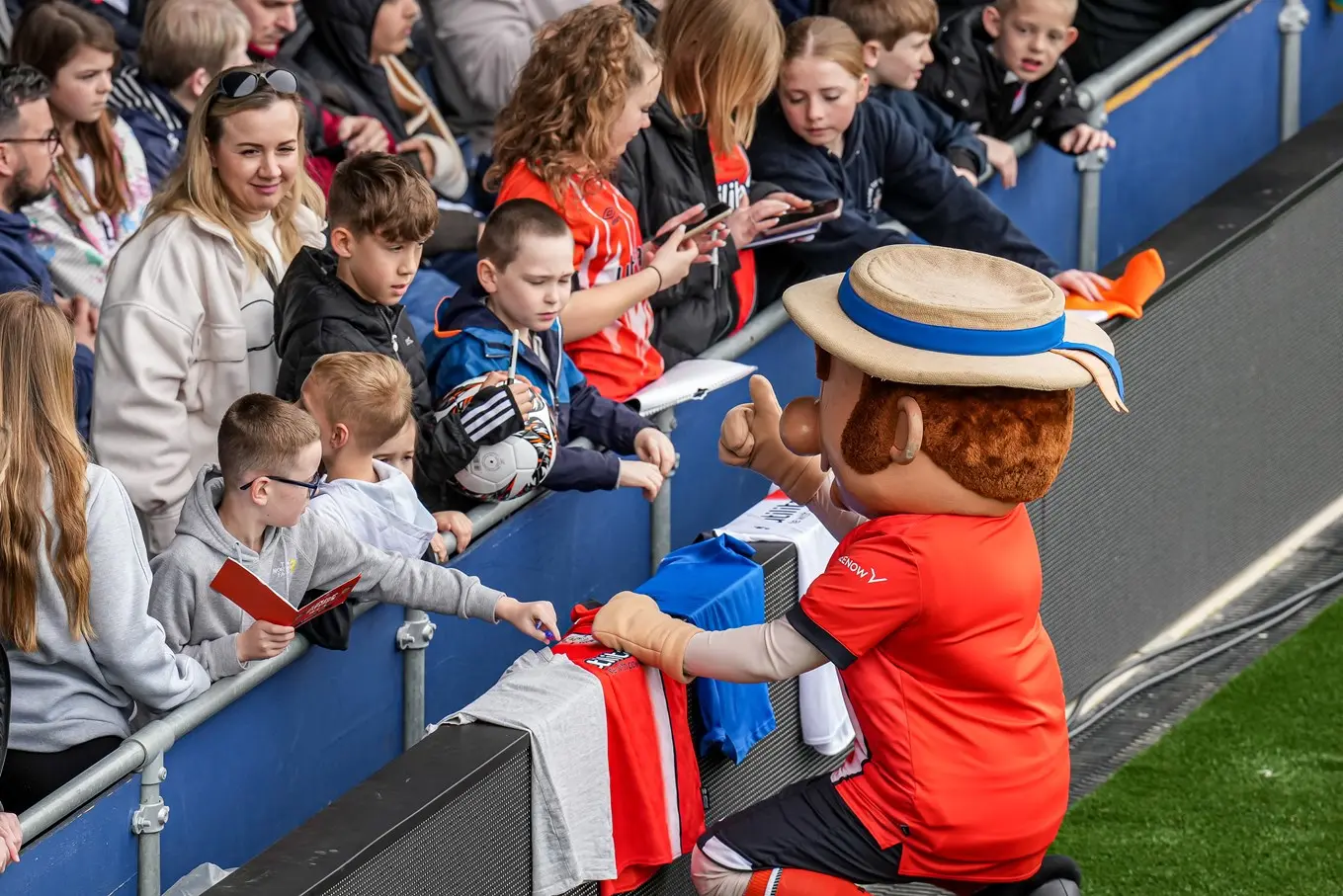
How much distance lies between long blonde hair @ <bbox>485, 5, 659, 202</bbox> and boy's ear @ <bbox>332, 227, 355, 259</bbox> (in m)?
0.74

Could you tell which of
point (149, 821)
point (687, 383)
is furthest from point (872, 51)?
point (149, 821)

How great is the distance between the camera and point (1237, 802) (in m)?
5.41

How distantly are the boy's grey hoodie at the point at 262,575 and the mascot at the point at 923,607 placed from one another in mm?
511

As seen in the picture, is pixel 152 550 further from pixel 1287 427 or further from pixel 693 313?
pixel 1287 427

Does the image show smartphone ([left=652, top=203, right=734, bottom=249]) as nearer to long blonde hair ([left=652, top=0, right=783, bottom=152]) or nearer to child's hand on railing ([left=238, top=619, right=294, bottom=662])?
long blonde hair ([left=652, top=0, right=783, bottom=152])

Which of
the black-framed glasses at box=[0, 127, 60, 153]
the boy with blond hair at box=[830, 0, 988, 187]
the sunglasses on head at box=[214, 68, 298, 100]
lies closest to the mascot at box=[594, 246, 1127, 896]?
the sunglasses on head at box=[214, 68, 298, 100]

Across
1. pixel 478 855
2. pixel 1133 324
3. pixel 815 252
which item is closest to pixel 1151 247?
pixel 1133 324

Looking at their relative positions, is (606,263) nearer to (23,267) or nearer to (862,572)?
(23,267)

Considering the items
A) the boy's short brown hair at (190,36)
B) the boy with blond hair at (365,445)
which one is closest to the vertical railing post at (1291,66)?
the boy's short brown hair at (190,36)

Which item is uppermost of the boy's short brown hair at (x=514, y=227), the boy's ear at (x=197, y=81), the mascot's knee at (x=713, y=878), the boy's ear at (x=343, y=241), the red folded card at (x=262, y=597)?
the boy's ear at (x=197, y=81)

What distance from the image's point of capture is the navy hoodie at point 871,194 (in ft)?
18.9

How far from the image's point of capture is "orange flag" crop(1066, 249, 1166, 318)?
5.48 metres

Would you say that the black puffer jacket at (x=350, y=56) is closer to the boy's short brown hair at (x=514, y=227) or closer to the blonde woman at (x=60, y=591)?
the boy's short brown hair at (x=514, y=227)

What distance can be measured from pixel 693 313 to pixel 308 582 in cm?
169
